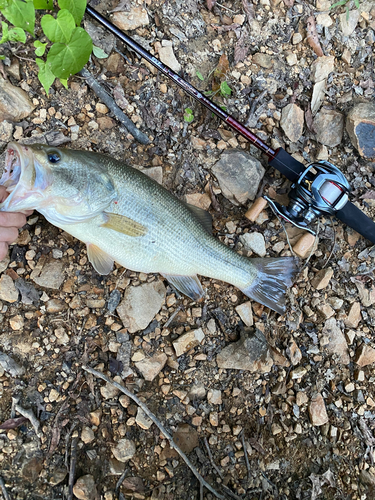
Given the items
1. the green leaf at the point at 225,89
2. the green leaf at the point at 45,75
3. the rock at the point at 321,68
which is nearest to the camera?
the green leaf at the point at 45,75

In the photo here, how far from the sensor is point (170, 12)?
3.52 m

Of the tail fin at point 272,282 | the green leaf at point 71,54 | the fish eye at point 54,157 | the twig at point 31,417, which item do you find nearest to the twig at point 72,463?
the twig at point 31,417

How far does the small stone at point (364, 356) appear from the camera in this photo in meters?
3.61

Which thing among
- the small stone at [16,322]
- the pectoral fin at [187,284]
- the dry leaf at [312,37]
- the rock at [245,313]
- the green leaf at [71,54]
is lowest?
the small stone at [16,322]

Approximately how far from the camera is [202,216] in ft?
10.6

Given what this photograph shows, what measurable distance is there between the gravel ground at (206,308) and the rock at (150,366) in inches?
1.2

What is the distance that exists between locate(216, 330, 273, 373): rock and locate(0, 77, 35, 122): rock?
2.89 meters

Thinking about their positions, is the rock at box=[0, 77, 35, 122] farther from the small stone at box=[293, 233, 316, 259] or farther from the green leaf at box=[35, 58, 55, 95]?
the small stone at box=[293, 233, 316, 259]

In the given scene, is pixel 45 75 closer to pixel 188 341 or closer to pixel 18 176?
pixel 18 176

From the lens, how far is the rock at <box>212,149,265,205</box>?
11.6 feet

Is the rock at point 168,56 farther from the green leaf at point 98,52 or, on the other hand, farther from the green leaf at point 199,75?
the green leaf at point 98,52

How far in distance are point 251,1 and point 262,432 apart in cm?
450

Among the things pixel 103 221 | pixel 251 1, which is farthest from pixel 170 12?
pixel 103 221

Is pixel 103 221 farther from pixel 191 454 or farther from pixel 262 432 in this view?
pixel 262 432
